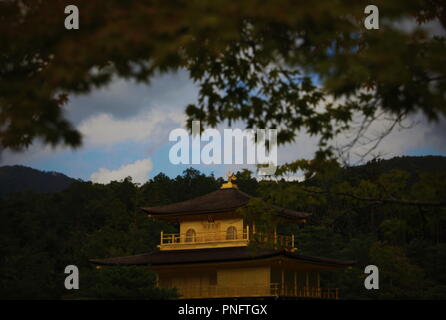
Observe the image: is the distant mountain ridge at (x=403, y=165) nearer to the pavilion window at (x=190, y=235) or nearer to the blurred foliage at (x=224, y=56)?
the pavilion window at (x=190, y=235)

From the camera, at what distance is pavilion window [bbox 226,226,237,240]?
3080 centimetres

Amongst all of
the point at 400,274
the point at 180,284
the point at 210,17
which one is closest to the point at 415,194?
the point at 210,17

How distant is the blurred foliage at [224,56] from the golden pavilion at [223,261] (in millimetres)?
18891

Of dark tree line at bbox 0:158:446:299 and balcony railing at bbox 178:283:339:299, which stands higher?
dark tree line at bbox 0:158:446:299

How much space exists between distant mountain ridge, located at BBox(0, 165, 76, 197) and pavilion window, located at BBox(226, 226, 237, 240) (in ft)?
262

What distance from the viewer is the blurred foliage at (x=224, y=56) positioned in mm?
5871

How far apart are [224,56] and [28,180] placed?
111 metres

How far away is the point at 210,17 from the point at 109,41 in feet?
3.52

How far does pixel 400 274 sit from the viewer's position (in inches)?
1491

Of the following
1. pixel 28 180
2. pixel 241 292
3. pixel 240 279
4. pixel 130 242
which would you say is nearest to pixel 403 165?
pixel 130 242

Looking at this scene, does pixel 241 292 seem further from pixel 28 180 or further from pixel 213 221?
pixel 28 180

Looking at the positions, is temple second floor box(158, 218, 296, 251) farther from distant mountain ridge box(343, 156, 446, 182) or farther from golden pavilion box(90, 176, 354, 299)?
distant mountain ridge box(343, 156, 446, 182)

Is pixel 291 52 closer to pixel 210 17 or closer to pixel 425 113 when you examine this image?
pixel 425 113

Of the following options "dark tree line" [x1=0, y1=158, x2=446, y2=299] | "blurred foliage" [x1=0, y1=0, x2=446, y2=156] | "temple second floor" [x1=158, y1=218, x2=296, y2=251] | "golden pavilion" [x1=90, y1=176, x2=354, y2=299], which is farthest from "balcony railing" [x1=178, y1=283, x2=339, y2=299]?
"blurred foliage" [x1=0, y1=0, x2=446, y2=156]
